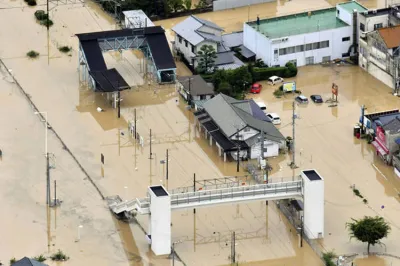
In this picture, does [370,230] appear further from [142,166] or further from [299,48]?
[299,48]

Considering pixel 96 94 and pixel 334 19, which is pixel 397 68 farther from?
pixel 96 94

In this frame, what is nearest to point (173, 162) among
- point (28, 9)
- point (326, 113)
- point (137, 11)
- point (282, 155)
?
point (282, 155)

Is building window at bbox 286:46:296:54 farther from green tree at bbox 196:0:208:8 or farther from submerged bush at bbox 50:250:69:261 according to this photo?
submerged bush at bbox 50:250:69:261

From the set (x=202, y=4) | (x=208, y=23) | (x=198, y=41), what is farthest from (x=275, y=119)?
(x=202, y=4)

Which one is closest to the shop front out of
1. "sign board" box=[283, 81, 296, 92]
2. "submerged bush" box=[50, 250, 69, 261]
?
"sign board" box=[283, 81, 296, 92]

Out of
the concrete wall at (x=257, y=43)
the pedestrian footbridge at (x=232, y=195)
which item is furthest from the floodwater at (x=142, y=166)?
the concrete wall at (x=257, y=43)
